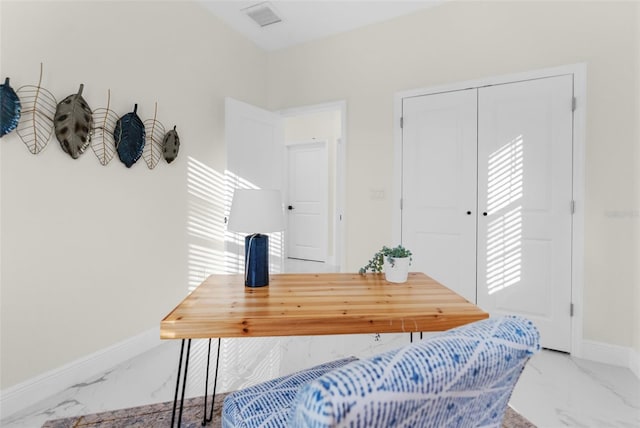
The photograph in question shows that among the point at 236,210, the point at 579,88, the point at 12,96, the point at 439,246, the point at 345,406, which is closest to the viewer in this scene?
the point at 345,406

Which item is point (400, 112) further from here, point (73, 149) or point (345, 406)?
point (345, 406)

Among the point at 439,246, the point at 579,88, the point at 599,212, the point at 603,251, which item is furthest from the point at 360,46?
the point at 603,251

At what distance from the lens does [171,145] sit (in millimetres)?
2695

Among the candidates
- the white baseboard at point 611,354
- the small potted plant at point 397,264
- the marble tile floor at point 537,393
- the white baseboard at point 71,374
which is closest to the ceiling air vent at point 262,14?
the small potted plant at point 397,264

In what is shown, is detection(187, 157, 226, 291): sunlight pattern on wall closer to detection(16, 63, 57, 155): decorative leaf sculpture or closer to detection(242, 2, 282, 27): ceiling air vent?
detection(16, 63, 57, 155): decorative leaf sculpture

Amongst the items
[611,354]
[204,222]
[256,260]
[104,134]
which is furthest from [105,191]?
[611,354]

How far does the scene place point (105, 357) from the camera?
87.7 inches

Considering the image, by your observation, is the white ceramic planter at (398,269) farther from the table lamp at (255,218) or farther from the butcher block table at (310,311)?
the table lamp at (255,218)

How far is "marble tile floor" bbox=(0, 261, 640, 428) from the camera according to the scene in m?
1.75

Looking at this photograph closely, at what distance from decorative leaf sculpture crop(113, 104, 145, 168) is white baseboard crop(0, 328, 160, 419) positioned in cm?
128

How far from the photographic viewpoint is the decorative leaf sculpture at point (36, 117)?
181 centimetres

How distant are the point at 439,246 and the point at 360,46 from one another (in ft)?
6.88

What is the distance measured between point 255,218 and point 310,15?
2527 mm

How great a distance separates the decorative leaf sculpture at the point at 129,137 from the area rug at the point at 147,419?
61.2 inches
